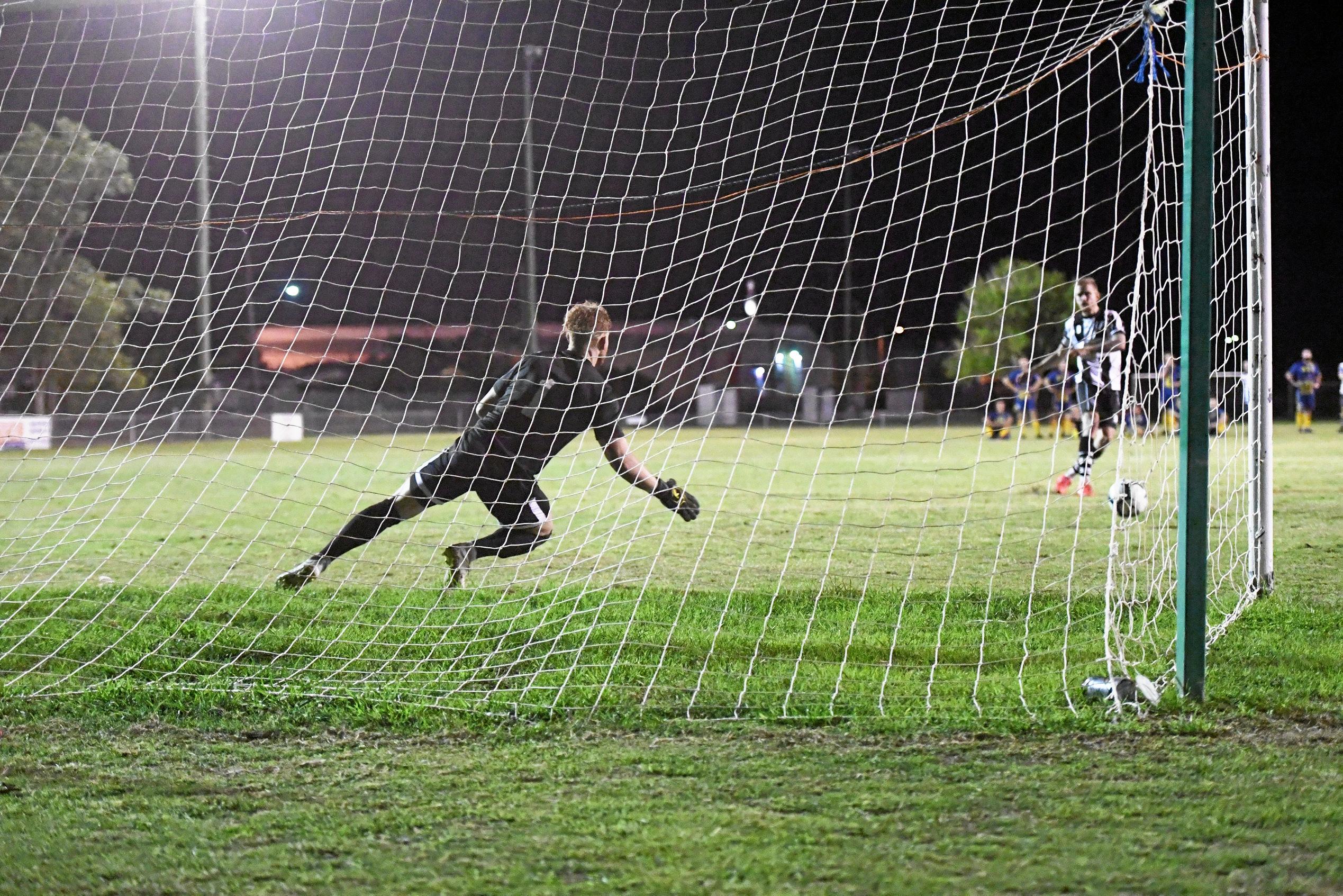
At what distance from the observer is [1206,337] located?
3.70m

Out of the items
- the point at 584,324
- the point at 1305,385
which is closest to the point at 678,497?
the point at 584,324

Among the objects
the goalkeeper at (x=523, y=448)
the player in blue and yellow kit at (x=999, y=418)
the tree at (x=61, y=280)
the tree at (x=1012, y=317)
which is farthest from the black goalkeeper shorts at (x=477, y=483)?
the tree at (x=1012, y=317)

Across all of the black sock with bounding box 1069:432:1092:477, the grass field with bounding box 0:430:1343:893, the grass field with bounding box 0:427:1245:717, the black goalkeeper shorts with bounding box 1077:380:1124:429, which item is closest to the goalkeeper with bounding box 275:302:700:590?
the grass field with bounding box 0:427:1245:717

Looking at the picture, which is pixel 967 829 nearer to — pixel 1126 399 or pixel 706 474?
pixel 1126 399

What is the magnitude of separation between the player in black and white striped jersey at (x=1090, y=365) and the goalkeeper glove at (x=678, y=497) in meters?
3.76

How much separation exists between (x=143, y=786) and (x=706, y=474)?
11.0 meters

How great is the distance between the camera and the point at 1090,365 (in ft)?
28.3

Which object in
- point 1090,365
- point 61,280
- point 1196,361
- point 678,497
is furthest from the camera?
point 61,280

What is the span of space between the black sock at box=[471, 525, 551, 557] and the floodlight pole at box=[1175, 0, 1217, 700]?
10.6 feet

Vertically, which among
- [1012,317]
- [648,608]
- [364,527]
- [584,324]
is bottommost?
[648,608]

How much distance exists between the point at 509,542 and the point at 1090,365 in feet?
15.8

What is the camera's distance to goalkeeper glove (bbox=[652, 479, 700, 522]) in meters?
5.67

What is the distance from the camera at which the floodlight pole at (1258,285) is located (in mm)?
5703

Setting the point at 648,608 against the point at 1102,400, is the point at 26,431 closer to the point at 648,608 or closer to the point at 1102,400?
the point at 1102,400
